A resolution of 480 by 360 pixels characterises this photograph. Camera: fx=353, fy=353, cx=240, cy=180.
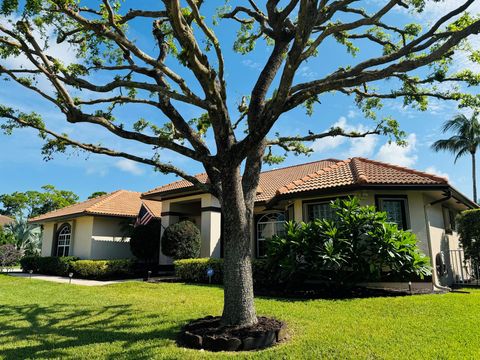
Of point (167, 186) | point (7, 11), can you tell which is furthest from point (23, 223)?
point (7, 11)

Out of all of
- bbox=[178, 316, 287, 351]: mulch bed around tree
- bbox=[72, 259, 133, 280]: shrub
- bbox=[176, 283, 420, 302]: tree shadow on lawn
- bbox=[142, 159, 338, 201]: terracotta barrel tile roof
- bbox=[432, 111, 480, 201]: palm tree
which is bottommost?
bbox=[178, 316, 287, 351]: mulch bed around tree

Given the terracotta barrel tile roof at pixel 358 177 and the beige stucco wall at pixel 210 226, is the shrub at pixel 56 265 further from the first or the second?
the terracotta barrel tile roof at pixel 358 177

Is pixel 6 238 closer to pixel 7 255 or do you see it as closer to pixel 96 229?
pixel 7 255

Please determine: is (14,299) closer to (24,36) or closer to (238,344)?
(24,36)

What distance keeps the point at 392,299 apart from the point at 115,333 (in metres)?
7.02

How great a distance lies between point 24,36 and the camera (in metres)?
7.08

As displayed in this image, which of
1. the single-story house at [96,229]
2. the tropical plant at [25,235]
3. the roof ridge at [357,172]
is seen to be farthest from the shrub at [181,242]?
the tropical plant at [25,235]

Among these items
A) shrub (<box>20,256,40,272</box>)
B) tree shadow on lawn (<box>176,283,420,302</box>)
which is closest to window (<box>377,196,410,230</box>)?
tree shadow on lawn (<box>176,283,420,302</box>)

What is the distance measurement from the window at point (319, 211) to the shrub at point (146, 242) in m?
9.16

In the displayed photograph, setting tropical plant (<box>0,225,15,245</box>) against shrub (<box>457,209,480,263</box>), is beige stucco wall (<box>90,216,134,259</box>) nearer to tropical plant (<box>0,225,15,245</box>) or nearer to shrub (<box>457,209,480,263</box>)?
shrub (<box>457,209,480,263</box>)

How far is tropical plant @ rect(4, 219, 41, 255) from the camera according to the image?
113 ft

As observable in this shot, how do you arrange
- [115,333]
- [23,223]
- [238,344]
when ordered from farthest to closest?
1. [23,223]
2. [115,333]
3. [238,344]

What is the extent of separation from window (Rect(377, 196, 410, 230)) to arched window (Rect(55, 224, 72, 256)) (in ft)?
62.9

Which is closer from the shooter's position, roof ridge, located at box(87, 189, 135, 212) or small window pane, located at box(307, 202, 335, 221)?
small window pane, located at box(307, 202, 335, 221)
